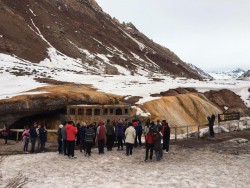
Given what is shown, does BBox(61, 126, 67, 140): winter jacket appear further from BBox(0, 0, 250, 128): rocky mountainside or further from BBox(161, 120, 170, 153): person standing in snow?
BBox(0, 0, 250, 128): rocky mountainside

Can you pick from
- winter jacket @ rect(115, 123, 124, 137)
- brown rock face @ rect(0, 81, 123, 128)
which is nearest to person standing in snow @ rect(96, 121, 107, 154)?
winter jacket @ rect(115, 123, 124, 137)

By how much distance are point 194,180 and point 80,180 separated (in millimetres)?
4647

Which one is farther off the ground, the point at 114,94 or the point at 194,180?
the point at 114,94

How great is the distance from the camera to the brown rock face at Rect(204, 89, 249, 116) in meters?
49.7

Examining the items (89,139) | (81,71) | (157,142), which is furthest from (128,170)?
(81,71)

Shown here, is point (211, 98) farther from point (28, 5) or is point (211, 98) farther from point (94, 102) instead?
point (28, 5)

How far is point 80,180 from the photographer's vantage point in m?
13.9

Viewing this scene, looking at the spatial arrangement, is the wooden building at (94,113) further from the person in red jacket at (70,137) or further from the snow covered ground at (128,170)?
the person in red jacket at (70,137)

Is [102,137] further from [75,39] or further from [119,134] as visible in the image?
[75,39]

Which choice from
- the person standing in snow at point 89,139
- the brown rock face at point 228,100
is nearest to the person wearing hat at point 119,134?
the person standing in snow at point 89,139

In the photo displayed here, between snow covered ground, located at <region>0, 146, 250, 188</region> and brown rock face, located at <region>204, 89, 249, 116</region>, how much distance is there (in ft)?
103

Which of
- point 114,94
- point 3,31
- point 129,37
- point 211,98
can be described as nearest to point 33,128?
point 114,94

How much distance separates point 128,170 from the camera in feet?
51.9

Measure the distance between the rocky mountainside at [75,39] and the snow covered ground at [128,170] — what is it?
6848 centimetres
